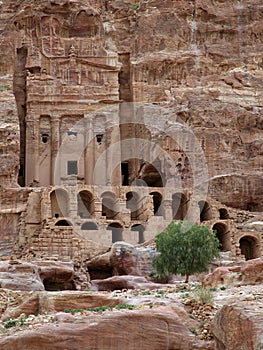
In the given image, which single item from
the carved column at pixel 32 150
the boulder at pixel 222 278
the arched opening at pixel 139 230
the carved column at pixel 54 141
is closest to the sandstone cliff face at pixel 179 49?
the carved column at pixel 32 150

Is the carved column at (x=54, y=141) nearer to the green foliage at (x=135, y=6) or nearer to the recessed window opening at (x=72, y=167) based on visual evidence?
the recessed window opening at (x=72, y=167)

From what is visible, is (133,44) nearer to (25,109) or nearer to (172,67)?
(172,67)

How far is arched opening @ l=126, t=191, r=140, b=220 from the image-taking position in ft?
179

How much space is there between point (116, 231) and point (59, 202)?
498cm

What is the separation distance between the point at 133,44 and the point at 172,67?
15.9 feet

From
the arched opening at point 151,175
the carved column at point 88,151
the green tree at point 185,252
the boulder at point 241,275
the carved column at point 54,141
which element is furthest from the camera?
the carved column at point 88,151

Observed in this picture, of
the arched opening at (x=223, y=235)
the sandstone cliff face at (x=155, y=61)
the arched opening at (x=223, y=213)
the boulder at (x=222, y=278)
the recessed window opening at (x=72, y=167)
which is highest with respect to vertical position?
the sandstone cliff face at (x=155, y=61)

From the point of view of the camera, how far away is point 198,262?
41.0 meters

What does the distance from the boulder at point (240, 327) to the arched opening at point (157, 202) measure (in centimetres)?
3449

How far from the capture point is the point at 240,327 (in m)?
17.9

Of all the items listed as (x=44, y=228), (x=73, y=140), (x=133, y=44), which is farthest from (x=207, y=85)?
(x=44, y=228)

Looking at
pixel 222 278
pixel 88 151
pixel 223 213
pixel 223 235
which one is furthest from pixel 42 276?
pixel 88 151

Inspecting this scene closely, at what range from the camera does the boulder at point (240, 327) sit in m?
17.3

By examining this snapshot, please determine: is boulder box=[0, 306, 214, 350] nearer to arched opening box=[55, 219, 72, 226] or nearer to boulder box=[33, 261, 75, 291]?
boulder box=[33, 261, 75, 291]
